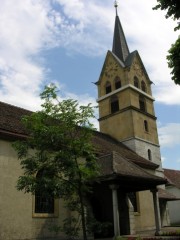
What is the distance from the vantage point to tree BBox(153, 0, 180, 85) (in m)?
8.42

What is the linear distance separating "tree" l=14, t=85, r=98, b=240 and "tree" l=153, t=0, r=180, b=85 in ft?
12.7

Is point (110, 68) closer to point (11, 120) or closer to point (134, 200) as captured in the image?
point (134, 200)

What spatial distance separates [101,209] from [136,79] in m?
17.0

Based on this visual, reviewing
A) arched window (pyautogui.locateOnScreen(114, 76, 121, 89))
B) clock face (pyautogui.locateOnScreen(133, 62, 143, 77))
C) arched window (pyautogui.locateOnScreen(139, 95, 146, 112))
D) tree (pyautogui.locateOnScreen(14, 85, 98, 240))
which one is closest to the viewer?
tree (pyautogui.locateOnScreen(14, 85, 98, 240))

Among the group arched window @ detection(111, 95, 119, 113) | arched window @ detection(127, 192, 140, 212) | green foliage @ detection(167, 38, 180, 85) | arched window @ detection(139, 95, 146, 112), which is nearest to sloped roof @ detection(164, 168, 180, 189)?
arched window @ detection(139, 95, 146, 112)

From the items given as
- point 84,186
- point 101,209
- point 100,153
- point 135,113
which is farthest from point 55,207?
point 135,113

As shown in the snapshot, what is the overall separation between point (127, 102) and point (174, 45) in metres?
21.5

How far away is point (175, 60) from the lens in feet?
28.7

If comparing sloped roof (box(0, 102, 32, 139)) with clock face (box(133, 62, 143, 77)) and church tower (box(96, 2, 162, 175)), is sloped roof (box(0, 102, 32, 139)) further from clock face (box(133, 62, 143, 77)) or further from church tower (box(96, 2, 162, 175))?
clock face (box(133, 62, 143, 77))

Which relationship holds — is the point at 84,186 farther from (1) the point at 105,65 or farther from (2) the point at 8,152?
(1) the point at 105,65

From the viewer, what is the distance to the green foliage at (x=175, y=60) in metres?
8.75

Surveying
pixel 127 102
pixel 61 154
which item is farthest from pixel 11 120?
pixel 127 102

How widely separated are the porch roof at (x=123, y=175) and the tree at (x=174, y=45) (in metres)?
7.19

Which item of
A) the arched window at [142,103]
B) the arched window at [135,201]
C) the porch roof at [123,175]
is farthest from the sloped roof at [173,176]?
the porch roof at [123,175]
